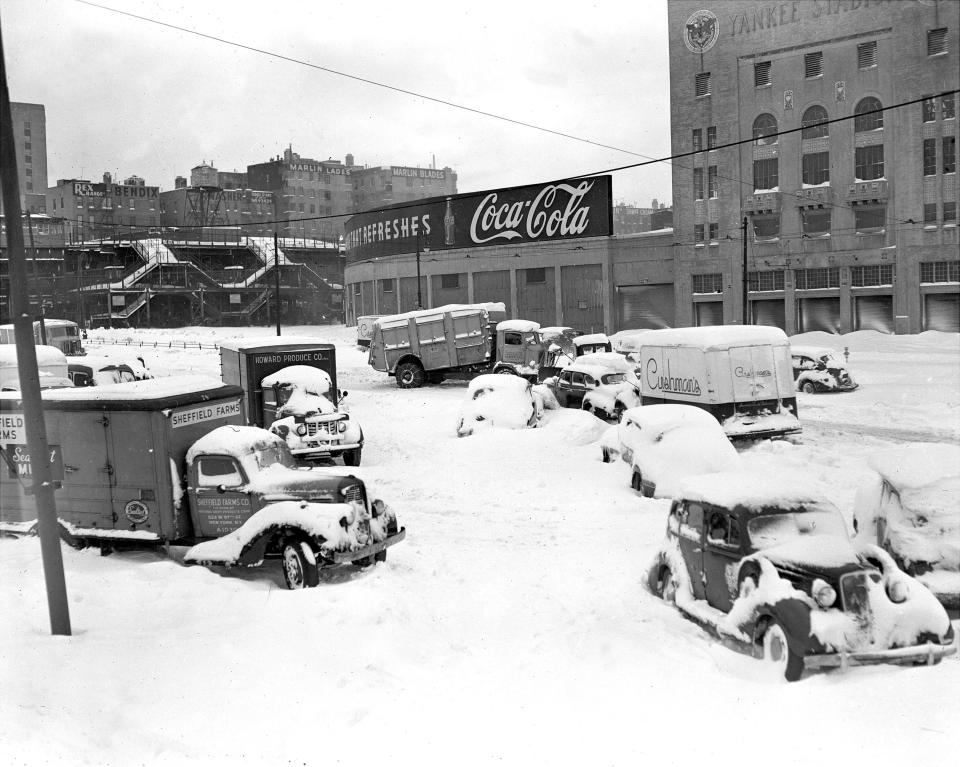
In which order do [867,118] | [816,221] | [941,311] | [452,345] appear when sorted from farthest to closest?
[816,221], [941,311], [867,118], [452,345]

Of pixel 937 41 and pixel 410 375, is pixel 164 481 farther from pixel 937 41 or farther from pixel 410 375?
pixel 410 375

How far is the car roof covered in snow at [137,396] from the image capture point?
443 inches

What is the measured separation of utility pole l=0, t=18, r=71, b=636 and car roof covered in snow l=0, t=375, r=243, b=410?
4.10 metres

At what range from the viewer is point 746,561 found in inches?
322

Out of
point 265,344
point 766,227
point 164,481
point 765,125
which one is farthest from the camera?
point 766,227

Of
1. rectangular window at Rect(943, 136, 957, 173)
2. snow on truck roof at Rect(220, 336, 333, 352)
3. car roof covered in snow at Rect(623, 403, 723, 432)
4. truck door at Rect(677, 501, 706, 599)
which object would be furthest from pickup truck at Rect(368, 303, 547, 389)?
truck door at Rect(677, 501, 706, 599)

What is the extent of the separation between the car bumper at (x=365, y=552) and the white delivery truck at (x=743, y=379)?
9.67 metres

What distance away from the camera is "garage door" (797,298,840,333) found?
44.6m

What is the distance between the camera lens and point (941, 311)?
124 ft

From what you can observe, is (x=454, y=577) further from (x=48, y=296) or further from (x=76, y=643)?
(x=48, y=296)

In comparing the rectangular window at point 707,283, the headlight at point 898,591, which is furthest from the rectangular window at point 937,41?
the rectangular window at point 707,283

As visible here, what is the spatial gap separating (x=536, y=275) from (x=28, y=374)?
49.0 metres

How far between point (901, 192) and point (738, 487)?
108 feet

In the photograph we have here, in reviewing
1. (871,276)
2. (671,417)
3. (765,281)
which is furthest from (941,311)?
(671,417)
